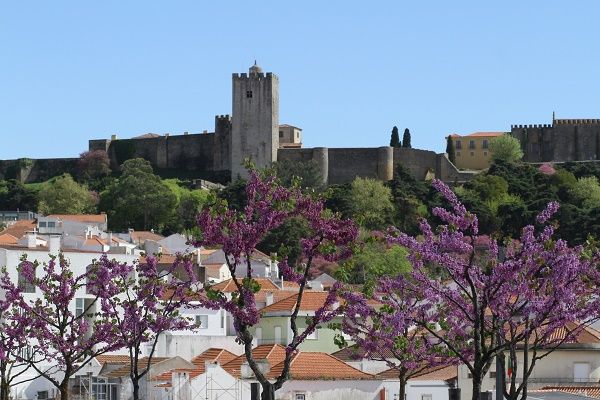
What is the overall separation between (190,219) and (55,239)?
6656 cm

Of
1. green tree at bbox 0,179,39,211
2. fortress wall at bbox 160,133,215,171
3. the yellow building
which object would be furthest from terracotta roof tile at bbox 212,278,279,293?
the yellow building

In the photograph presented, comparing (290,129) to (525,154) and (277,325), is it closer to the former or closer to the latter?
(525,154)

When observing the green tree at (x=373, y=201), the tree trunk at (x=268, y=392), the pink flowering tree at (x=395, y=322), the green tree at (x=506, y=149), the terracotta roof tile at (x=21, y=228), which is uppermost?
the green tree at (x=506, y=149)

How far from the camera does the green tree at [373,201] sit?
122m

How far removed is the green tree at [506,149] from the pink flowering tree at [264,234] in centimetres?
12115

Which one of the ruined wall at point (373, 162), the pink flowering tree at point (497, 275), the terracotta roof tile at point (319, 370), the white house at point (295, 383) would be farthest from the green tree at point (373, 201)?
the pink flowering tree at point (497, 275)

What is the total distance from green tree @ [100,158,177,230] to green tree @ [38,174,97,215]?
343cm

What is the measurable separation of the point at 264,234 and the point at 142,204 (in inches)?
4070

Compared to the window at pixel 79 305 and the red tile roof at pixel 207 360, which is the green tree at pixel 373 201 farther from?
the red tile roof at pixel 207 360

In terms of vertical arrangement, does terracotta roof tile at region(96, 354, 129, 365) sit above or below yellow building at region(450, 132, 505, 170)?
below

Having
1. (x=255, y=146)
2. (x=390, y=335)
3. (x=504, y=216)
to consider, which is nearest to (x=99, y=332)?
(x=390, y=335)

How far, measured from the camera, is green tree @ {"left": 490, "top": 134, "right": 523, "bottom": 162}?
146500 millimetres

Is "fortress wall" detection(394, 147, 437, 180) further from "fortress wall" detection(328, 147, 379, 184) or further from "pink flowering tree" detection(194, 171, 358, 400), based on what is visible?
"pink flowering tree" detection(194, 171, 358, 400)

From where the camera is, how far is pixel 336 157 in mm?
143250
